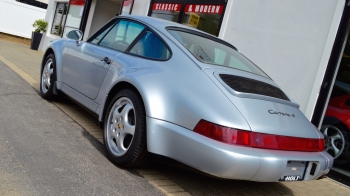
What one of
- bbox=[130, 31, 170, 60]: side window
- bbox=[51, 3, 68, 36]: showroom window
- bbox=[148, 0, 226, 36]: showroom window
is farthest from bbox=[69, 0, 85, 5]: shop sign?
bbox=[130, 31, 170, 60]: side window

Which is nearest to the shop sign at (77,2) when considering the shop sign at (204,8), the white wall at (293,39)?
the shop sign at (204,8)

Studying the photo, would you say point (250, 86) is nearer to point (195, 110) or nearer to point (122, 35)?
point (195, 110)

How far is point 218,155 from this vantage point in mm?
2764

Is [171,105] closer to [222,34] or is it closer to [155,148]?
[155,148]

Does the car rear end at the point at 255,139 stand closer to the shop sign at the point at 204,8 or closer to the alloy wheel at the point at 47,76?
the alloy wheel at the point at 47,76

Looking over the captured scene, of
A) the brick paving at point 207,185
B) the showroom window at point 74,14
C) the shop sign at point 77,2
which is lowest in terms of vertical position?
the brick paving at point 207,185

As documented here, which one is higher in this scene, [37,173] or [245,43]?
[245,43]

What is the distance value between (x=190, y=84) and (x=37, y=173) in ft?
4.74

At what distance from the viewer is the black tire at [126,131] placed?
3.24 meters

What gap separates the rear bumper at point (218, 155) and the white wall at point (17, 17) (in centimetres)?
1861

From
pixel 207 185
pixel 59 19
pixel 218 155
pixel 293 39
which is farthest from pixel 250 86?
pixel 59 19

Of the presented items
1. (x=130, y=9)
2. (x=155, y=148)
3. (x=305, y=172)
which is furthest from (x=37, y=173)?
(x=130, y=9)

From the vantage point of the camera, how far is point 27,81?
7.03m

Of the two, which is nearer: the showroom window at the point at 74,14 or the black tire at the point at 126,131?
the black tire at the point at 126,131
